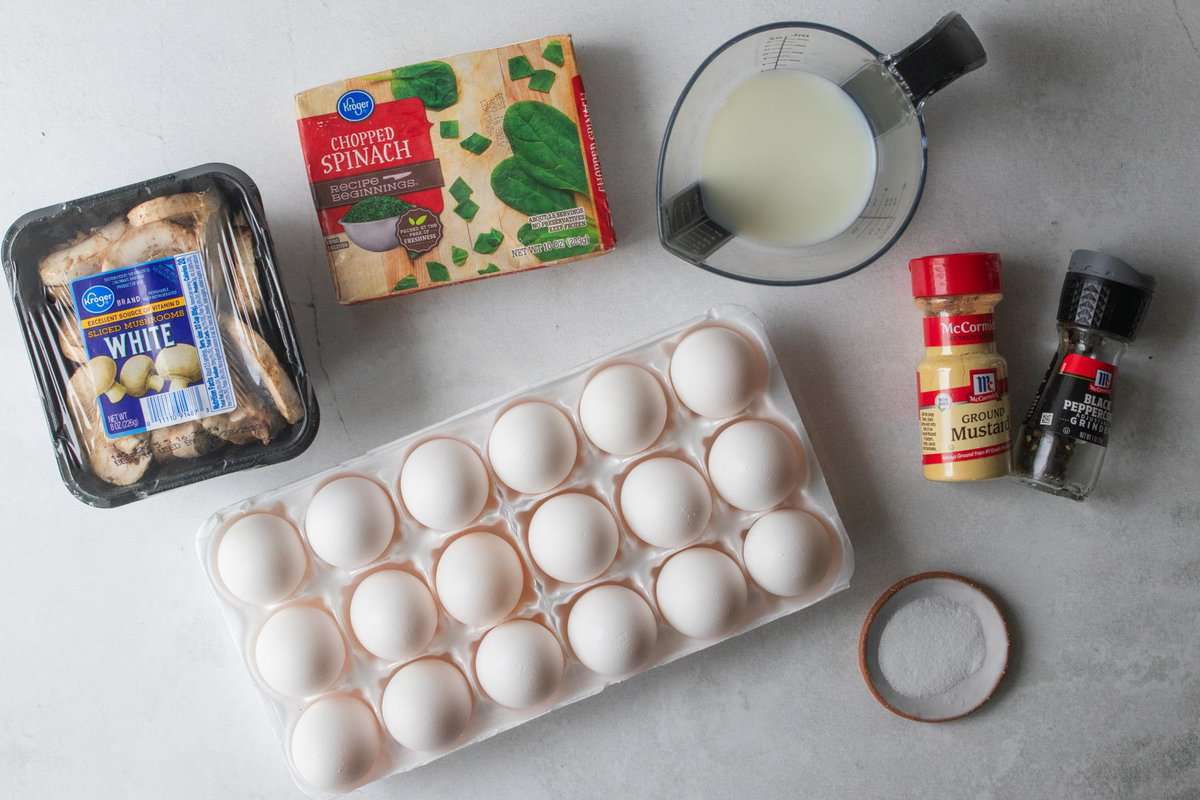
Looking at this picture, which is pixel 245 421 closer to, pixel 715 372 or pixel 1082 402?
pixel 715 372

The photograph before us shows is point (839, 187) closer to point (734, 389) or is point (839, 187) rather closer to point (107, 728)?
point (734, 389)

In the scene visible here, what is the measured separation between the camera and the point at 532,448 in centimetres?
96

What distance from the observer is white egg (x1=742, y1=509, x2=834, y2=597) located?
3.21 ft

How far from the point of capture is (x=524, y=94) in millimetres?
1021

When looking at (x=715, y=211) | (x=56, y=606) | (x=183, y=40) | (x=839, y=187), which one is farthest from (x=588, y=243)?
(x=56, y=606)

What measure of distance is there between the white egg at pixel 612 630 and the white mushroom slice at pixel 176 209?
2.08 feet

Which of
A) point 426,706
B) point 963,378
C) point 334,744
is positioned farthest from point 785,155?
point 334,744

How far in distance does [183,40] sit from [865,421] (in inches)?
40.4

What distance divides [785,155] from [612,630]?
587mm

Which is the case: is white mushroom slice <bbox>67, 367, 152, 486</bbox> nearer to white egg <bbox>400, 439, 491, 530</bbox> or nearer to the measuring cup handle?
white egg <bbox>400, 439, 491, 530</bbox>

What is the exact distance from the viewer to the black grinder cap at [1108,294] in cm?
100

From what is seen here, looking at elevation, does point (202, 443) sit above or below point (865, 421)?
above

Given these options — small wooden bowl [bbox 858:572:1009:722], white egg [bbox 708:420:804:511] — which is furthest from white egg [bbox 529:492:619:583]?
small wooden bowl [bbox 858:572:1009:722]

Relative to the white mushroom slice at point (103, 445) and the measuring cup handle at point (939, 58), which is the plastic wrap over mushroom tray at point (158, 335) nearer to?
the white mushroom slice at point (103, 445)
